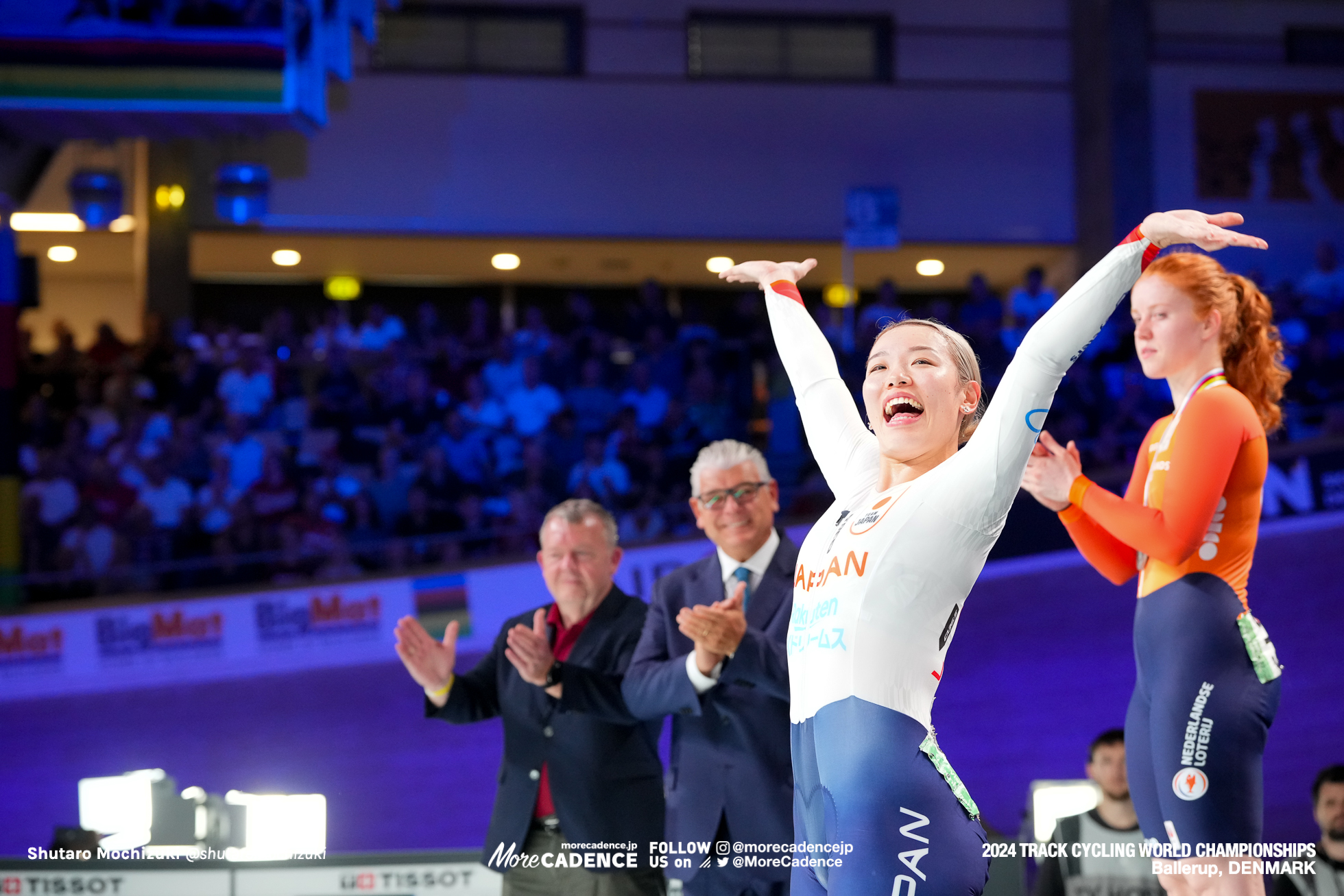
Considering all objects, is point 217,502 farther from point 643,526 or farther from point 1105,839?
point 1105,839

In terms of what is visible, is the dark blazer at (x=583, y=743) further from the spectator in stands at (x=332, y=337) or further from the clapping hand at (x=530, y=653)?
the spectator in stands at (x=332, y=337)

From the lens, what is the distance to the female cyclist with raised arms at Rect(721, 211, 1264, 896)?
2238 mm

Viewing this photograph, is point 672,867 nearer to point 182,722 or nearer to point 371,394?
point 182,722

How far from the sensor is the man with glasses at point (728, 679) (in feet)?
10.7

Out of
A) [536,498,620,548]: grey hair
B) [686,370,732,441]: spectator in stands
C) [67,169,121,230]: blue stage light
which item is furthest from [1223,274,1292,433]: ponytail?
[67,169,121,230]: blue stage light

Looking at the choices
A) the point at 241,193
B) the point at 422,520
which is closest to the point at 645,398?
the point at 422,520

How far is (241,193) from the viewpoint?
1238cm

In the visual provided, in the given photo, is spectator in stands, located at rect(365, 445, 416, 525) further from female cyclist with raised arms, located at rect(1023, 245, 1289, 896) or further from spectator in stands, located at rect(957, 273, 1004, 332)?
female cyclist with raised arms, located at rect(1023, 245, 1289, 896)

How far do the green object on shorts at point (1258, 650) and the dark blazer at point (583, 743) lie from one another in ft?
5.05

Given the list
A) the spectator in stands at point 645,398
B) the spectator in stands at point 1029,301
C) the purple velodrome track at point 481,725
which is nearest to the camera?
the purple velodrome track at point 481,725

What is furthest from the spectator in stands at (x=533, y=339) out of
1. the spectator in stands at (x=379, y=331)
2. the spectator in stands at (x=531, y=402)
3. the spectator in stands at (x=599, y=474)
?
the spectator in stands at (x=599, y=474)

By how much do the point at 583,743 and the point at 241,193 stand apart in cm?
985

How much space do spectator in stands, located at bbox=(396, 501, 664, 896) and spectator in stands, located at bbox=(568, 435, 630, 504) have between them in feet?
16.0

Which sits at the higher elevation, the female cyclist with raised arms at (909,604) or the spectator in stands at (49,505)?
the spectator in stands at (49,505)
